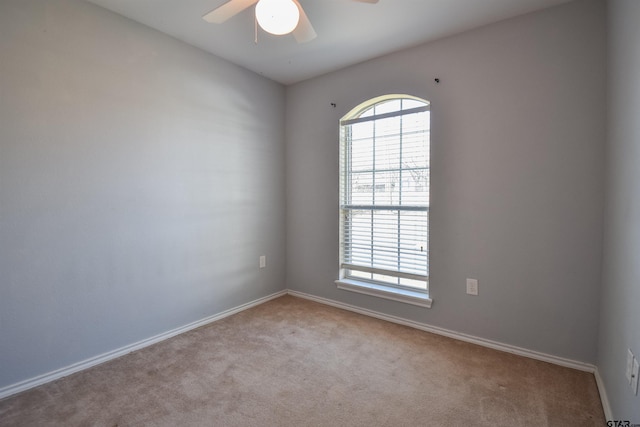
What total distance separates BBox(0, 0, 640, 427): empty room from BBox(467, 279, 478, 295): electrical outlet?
0.02 metres

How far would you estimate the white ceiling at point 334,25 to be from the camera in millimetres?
2037

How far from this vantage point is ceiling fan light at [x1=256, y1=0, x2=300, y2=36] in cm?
142

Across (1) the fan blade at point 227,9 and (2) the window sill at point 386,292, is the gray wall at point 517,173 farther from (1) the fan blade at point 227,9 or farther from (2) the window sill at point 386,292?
(1) the fan blade at point 227,9

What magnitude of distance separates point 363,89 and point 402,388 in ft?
8.18

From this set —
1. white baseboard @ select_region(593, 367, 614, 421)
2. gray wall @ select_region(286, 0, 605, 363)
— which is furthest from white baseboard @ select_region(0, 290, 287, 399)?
white baseboard @ select_region(593, 367, 614, 421)

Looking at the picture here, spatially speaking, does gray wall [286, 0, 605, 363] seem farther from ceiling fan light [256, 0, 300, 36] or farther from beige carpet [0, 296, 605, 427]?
ceiling fan light [256, 0, 300, 36]

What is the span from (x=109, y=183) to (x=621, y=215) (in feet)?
10.1

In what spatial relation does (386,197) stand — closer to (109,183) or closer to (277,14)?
(277,14)

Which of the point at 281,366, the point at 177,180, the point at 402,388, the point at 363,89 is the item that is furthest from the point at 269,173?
the point at 402,388

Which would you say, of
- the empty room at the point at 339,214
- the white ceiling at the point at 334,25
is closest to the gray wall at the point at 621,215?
the empty room at the point at 339,214

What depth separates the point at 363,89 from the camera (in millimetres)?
2910

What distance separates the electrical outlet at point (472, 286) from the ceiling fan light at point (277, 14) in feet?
7.13

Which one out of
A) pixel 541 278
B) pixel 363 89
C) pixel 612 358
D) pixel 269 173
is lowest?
pixel 612 358

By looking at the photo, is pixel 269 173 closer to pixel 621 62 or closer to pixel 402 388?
pixel 402 388
